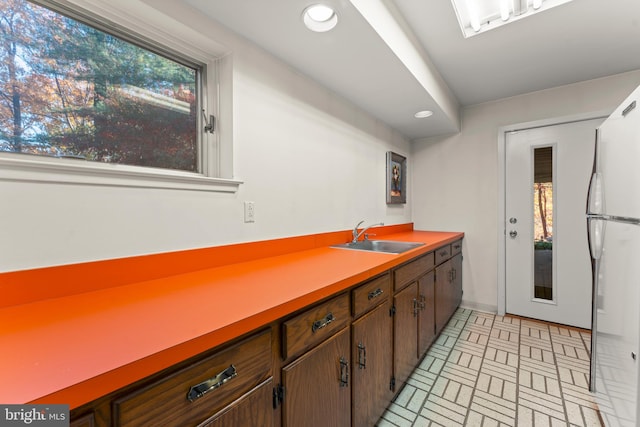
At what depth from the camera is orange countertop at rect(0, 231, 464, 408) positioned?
18.4 inches

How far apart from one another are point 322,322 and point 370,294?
14.3 inches

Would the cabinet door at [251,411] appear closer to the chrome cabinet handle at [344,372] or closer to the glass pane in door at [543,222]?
the chrome cabinet handle at [344,372]

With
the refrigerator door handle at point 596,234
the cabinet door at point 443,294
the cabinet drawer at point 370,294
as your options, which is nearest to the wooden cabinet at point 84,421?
the cabinet drawer at point 370,294

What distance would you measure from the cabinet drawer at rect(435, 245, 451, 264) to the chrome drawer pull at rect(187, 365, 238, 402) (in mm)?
1922

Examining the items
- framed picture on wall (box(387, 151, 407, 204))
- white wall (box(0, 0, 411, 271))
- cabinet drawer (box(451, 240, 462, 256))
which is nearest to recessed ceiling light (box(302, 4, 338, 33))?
white wall (box(0, 0, 411, 271))

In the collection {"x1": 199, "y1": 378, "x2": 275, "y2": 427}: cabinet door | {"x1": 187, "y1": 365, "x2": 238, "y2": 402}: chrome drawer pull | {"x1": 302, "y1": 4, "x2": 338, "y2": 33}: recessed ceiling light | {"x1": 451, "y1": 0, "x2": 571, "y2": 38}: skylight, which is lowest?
{"x1": 199, "y1": 378, "x2": 275, "y2": 427}: cabinet door

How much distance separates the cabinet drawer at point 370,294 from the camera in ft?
3.90

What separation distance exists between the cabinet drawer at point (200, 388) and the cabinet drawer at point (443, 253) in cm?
184

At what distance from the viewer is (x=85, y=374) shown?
47 cm

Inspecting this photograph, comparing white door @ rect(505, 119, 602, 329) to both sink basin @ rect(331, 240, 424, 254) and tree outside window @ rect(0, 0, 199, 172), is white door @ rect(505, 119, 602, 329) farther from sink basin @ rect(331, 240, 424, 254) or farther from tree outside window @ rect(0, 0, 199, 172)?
tree outside window @ rect(0, 0, 199, 172)

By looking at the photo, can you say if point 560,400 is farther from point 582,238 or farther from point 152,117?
point 152,117

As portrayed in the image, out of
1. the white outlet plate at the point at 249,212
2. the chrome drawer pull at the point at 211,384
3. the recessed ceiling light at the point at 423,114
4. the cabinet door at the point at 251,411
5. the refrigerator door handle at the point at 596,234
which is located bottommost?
the cabinet door at the point at 251,411

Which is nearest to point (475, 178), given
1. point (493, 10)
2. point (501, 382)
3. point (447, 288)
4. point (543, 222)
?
point (543, 222)

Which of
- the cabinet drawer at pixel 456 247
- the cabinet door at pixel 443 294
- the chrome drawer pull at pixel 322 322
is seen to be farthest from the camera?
the cabinet drawer at pixel 456 247
